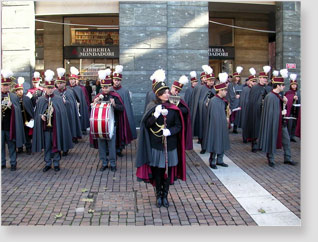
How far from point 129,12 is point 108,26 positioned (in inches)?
93.2

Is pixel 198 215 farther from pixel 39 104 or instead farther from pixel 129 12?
pixel 129 12

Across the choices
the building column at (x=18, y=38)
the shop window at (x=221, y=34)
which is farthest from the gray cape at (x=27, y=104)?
the shop window at (x=221, y=34)

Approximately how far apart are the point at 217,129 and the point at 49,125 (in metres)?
3.62

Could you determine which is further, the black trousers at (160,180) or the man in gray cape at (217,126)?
the man in gray cape at (217,126)

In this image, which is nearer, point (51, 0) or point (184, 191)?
point (184, 191)

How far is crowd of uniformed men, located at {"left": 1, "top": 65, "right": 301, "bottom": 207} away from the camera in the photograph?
21.8ft

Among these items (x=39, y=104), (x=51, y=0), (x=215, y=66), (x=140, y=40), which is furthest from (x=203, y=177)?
(x=215, y=66)

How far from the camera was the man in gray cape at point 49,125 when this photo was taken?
911 centimetres

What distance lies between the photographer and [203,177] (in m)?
8.73

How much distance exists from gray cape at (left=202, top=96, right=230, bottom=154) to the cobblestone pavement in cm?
56

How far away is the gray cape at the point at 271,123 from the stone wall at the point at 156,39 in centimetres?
618

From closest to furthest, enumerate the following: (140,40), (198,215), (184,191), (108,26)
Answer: (198,215) < (184,191) < (140,40) < (108,26)

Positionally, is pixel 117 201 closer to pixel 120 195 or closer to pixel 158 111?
pixel 120 195

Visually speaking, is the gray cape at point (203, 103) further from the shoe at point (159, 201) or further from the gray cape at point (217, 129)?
the shoe at point (159, 201)
